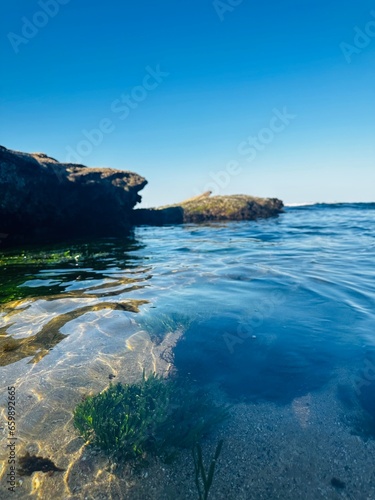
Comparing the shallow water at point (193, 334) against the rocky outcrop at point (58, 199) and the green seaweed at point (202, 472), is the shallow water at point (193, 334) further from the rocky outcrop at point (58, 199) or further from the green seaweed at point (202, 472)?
the rocky outcrop at point (58, 199)

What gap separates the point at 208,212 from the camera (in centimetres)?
3409

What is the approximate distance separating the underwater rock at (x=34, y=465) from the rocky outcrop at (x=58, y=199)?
15044 millimetres

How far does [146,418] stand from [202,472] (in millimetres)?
937

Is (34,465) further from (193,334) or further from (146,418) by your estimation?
(193,334)

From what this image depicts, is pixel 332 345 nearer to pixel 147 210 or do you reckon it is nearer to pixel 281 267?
pixel 281 267

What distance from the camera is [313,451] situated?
3145mm

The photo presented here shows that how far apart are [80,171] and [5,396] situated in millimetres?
21055

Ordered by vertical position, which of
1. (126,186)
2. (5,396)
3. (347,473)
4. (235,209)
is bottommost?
(347,473)

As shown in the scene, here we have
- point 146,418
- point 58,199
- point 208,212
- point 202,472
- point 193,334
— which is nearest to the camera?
point 202,472

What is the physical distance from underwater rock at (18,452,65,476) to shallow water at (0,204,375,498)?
0.35 feet

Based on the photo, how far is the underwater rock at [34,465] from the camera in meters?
2.88

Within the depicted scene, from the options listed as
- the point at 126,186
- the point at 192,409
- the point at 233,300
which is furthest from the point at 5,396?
the point at 126,186

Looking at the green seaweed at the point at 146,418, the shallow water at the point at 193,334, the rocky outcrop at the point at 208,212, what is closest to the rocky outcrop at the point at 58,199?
the rocky outcrop at the point at 208,212

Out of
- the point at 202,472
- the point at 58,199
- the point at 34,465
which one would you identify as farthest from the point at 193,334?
the point at 58,199
